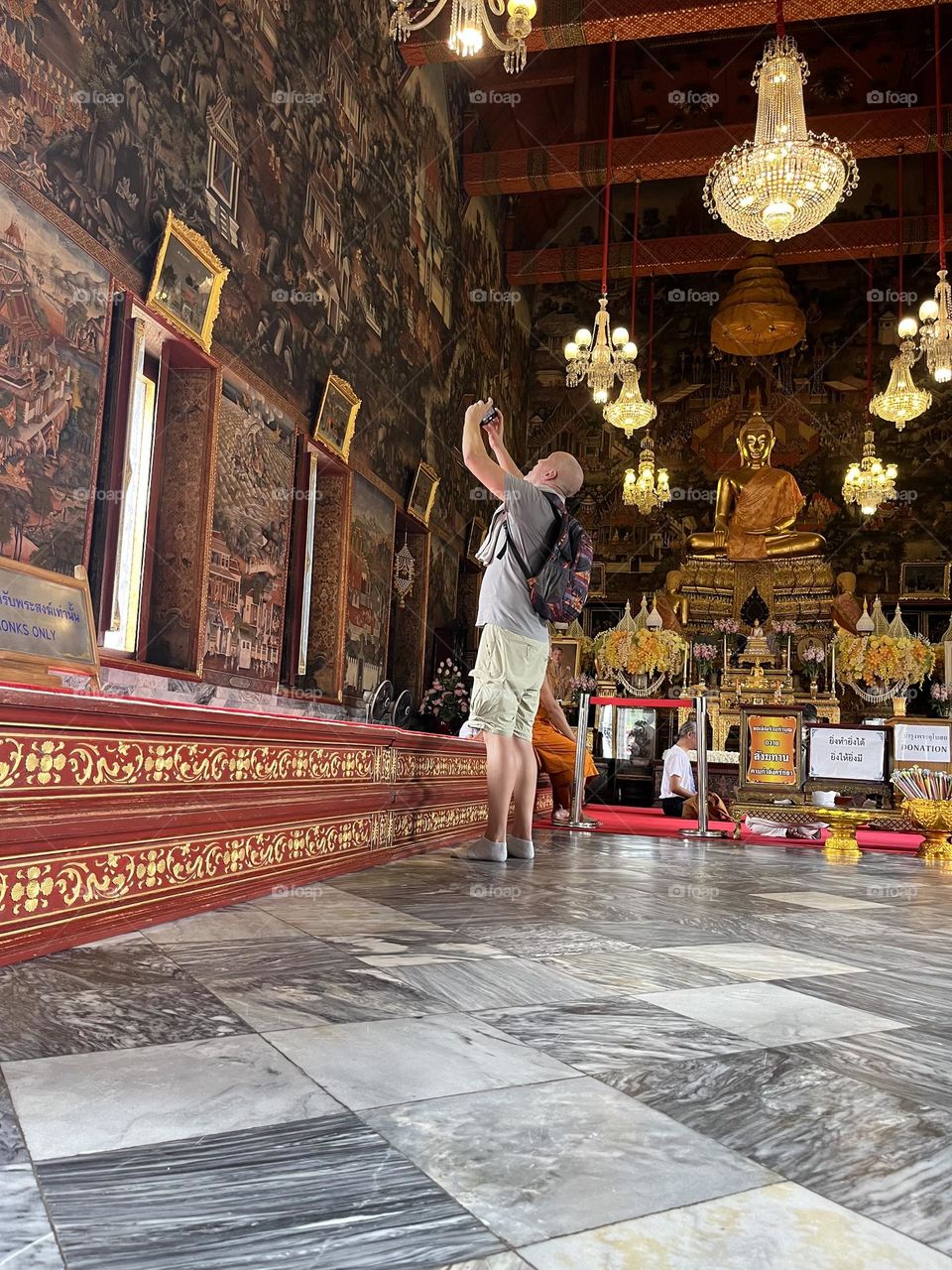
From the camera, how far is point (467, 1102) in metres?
1.25

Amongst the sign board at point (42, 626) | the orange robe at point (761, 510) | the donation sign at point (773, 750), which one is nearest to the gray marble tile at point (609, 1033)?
the sign board at point (42, 626)

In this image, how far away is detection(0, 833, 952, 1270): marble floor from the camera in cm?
90

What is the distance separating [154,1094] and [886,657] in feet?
45.3

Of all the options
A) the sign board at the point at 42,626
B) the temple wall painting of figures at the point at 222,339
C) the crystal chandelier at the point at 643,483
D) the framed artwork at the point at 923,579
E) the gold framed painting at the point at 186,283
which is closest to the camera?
the sign board at the point at 42,626

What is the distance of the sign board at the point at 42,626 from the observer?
9.30 feet

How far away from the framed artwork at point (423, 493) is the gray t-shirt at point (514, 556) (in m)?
6.92

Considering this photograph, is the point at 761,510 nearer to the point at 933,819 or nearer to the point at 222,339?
the point at 933,819

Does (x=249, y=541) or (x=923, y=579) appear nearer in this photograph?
(x=249, y=541)

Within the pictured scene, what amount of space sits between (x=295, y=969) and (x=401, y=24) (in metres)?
4.39

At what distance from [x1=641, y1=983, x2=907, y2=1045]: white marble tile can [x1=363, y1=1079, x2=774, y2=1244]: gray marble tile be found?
1.61ft

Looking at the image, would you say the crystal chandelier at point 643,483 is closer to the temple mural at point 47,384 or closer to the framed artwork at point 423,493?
the framed artwork at point 423,493

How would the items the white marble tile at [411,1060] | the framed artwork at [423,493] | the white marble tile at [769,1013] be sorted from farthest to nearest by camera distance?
the framed artwork at [423,493] < the white marble tile at [769,1013] < the white marble tile at [411,1060]

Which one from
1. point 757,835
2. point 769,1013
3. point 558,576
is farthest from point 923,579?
point 769,1013

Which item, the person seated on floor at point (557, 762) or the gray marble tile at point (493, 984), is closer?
the gray marble tile at point (493, 984)
